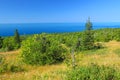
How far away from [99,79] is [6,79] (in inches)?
244

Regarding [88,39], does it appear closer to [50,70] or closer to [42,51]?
[42,51]

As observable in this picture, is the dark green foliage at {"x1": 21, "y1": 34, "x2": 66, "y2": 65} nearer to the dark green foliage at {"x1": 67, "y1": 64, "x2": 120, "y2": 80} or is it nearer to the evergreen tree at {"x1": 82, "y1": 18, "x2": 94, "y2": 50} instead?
the dark green foliage at {"x1": 67, "y1": 64, "x2": 120, "y2": 80}

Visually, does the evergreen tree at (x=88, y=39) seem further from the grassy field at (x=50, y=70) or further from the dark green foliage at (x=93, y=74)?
the dark green foliage at (x=93, y=74)

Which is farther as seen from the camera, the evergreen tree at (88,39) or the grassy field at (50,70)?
the evergreen tree at (88,39)

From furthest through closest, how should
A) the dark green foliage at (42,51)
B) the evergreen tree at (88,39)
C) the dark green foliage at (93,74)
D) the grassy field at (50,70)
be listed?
the evergreen tree at (88,39), the dark green foliage at (42,51), the grassy field at (50,70), the dark green foliage at (93,74)

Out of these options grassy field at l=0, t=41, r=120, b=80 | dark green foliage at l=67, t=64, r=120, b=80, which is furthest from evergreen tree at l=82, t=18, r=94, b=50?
dark green foliage at l=67, t=64, r=120, b=80

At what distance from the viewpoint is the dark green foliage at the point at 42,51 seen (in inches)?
703

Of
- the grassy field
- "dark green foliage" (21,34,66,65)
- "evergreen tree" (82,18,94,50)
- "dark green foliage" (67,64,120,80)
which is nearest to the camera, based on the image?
"dark green foliage" (67,64,120,80)

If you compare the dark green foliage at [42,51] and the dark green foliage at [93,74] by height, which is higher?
the dark green foliage at [93,74]

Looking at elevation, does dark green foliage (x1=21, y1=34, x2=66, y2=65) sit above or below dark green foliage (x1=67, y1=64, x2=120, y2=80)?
below

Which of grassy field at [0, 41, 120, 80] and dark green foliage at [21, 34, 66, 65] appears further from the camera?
dark green foliage at [21, 34, 66, 65]

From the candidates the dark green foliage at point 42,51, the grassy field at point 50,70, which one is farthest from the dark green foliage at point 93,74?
the dark green foliage at point 42,51

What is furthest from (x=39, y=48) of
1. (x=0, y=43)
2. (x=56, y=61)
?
(x=0, y=43)

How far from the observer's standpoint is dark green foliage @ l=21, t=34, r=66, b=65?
17844 mm
